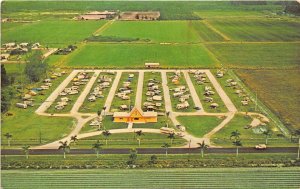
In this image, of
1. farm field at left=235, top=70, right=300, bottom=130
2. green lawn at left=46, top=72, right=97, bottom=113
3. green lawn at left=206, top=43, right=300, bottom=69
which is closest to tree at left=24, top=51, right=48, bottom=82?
green lawn at left=46, top=72, right=97, bottom=113

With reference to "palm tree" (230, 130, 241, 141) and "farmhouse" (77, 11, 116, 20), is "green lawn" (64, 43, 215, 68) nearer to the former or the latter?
"palm tree" (230, 130, 241, 141)

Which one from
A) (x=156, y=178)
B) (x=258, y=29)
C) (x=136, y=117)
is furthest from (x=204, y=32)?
(x=156, y=178)

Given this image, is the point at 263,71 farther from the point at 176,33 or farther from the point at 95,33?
the point at 95,33

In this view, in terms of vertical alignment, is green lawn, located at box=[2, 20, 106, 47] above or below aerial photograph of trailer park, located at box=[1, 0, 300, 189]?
above

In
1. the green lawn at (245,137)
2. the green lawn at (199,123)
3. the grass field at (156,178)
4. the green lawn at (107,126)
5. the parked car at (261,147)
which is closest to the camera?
the grass field at (156,178)

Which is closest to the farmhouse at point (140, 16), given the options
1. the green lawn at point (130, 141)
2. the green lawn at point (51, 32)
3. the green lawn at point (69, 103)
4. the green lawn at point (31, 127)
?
the green lawn at point (51, 32)

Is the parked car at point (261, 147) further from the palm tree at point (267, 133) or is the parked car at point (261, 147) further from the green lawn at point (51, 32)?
the green lawn at point (51, 32)

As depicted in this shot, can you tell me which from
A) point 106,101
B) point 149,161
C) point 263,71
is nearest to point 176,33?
point 263,71
